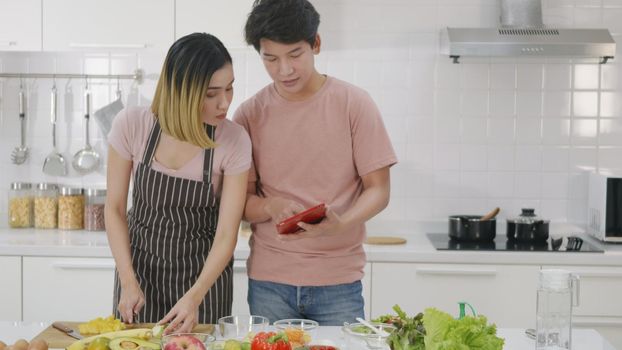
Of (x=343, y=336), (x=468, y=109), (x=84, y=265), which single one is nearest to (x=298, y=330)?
(x=343, y=336)

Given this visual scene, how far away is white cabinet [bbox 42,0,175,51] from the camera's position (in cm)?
383

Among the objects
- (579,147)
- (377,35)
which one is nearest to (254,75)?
(377,35)

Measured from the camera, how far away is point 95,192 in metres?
4.23

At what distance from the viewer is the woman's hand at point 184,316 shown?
7.54 feet

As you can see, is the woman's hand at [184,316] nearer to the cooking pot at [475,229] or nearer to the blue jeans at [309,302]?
the blue jeans at [309,302]

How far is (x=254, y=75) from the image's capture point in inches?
168

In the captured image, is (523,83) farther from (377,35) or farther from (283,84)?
(283,84)

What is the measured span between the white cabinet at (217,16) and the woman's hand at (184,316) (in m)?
1.64

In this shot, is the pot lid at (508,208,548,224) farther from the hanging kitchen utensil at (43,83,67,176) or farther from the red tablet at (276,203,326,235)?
the hanging kitchen utensil at (43,83,67,176)

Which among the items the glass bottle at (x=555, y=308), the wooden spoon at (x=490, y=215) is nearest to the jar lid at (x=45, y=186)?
the wooden spoon at (x=490, y=215)

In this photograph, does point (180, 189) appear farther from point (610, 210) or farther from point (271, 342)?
point (610, 210)

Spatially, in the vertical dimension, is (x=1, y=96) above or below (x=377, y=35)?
below

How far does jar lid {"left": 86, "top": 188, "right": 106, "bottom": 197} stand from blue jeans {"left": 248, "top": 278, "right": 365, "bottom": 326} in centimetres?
176

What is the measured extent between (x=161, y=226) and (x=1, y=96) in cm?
207
